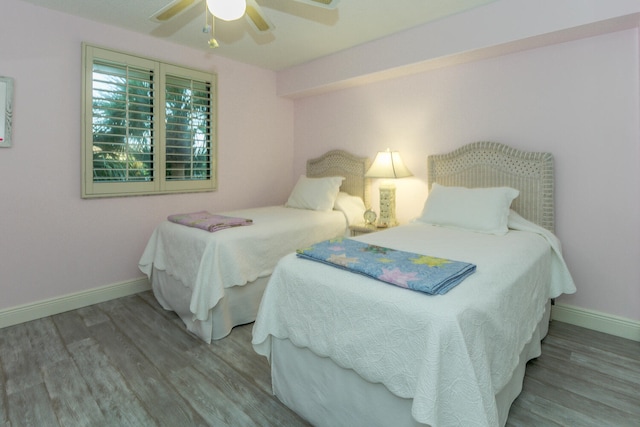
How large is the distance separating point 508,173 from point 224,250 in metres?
2.20

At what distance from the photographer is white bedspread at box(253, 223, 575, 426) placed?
1103mm

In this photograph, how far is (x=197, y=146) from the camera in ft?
11.7

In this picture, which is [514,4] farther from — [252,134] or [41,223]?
[41,223]

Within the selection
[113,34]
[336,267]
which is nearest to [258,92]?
[113,34]

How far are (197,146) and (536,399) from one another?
11.0 ft

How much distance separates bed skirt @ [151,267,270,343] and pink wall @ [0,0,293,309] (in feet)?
2.10

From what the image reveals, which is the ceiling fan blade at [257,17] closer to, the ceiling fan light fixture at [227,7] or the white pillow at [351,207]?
the ceiling fan light fixture at [227,7]

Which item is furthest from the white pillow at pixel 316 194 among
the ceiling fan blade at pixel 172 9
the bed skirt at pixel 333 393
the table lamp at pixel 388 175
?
the ceiling fan blade at pixel 172 9

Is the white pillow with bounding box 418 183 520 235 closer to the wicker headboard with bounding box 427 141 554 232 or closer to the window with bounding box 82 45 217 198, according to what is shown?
Answer: the wicker headboard with bounding box 427 141 554 232

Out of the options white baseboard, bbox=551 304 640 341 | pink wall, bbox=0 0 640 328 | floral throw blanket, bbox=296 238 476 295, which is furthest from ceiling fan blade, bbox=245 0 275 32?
white baseboard, bbox=551 304 640 341

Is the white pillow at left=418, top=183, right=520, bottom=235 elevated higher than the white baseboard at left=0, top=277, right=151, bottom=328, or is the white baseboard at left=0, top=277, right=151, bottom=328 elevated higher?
the white pillow at left=418, top=183, right=520, bottom=235

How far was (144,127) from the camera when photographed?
124 inches

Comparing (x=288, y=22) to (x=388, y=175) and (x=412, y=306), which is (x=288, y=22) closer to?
(x=388, y=175)

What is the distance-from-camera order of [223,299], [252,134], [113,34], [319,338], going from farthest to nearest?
1. [252,134]
2. [113,34]
3. [223,299]
4. [319,338]
